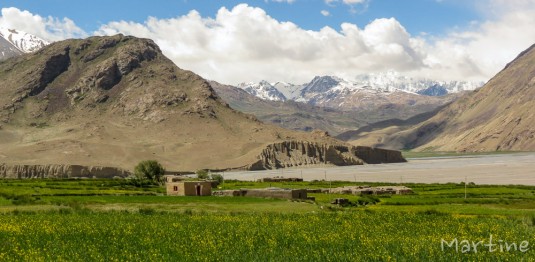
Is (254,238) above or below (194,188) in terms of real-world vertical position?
below

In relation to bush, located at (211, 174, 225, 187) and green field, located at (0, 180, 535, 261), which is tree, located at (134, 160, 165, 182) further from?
green field, located at (0, 180, 535, 261)

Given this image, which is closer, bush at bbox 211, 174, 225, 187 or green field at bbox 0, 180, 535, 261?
green field at bbox 0, 180, 535, 261

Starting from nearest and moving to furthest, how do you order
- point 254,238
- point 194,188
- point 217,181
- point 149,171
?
point 254,238, point 194,188, point 217,181, point 149,171

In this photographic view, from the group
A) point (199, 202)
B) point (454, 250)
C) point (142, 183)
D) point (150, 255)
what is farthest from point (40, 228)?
point (142, 183)

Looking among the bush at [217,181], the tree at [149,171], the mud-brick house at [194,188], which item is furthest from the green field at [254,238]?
the tree at [149,171]

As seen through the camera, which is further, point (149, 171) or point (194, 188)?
point (149, 171)

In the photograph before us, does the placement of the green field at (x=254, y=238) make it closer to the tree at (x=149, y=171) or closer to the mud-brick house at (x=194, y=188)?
the mud-brick house at (x=194, y=188)

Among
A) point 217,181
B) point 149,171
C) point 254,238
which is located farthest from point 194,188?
point 254,238

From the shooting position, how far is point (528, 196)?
89.6 metres

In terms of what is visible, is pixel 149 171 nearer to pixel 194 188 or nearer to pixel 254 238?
pixel 194 188

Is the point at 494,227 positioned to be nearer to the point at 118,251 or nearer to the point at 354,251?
the point at 354,251

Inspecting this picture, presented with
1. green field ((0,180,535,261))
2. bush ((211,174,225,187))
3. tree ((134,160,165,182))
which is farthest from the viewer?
tree ((134,160,165,182))

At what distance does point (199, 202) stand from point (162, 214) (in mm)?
20177

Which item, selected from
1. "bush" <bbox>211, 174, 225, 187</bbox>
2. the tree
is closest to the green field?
"bush" <bbox>211, 174, 225, 187</bbox>
